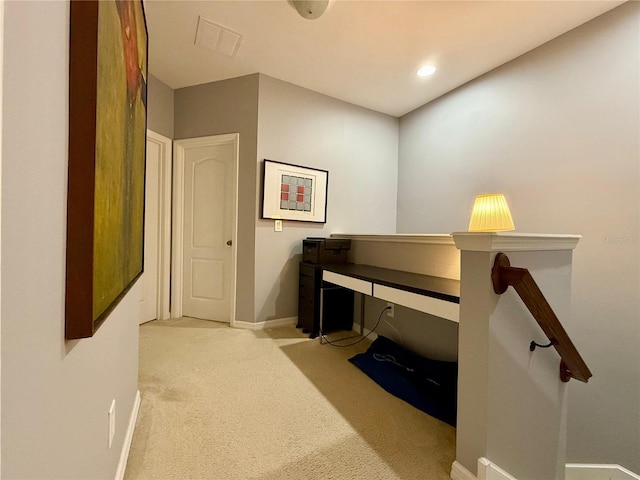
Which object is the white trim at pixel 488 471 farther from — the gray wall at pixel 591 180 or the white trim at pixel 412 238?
the gray wall at pixel 591 180

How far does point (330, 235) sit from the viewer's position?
338 cm

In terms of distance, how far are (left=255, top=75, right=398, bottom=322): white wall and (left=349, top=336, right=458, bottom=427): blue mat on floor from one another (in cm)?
118

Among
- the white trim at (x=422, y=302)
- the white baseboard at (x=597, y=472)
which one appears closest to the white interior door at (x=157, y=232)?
the white trim at (x=422, y=302)

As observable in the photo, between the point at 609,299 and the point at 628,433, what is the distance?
0.94 meters

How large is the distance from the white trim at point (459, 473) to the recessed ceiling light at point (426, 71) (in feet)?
10.5

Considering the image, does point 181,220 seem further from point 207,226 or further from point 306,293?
point 306,293

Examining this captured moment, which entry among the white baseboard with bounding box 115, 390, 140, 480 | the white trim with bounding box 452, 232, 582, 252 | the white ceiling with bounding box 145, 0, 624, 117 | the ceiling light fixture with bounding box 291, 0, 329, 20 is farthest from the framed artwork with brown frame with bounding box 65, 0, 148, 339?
the white ceiling with bounding box 145, 0, 624, 117

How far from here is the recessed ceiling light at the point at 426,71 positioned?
2797mm

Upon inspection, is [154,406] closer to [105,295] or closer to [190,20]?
[105,295]

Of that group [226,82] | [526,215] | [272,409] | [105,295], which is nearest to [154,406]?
[272,409]

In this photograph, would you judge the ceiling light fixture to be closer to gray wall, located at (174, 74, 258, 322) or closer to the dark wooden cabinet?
gray wall, located at (174, 74, 258, 322)

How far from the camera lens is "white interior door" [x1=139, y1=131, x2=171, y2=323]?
3018 mm

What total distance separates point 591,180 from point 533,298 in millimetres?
1686

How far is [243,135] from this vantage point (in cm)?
294
